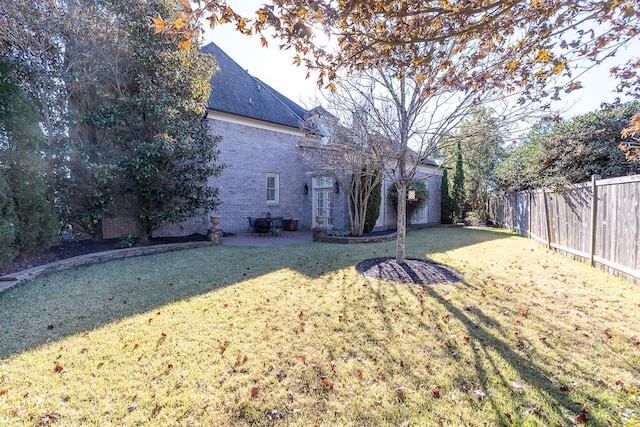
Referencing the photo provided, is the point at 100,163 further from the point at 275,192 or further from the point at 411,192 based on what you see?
the point at 411,192

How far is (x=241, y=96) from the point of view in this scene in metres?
13.5

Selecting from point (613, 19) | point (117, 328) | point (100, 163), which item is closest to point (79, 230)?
point (100, 163)

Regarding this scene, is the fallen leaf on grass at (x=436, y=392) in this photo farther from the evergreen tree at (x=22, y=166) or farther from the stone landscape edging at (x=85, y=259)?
the evergreen tree at (x=22, y=166)

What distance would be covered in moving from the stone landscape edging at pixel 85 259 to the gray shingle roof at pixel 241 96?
18.8ft

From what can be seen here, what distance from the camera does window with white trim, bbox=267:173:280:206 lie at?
45.5 feet

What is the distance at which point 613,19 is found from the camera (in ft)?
9.48

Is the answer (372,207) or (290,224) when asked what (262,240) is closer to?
(290,224)

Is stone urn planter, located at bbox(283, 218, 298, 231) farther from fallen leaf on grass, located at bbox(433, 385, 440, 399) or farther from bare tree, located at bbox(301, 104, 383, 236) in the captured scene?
fallen leaf on grass, located at bbox(433, 385, 440, 399)

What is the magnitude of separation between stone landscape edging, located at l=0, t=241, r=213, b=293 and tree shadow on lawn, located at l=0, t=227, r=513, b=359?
7.1 inches

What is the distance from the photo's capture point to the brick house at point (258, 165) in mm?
11930

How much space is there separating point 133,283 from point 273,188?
9.07 meters

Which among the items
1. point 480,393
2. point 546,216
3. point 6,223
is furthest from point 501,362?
point 546,216

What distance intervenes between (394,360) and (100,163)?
9188 millimetres

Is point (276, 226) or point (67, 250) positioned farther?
point (276, 226)
